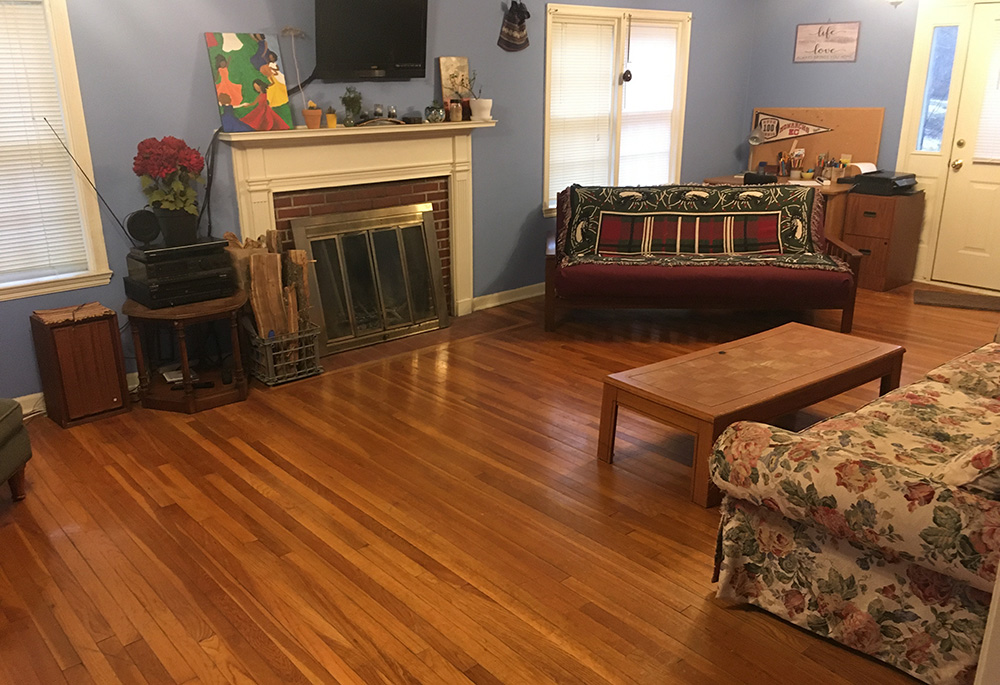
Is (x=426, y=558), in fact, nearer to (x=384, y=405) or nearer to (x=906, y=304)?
(x=384, y=405)

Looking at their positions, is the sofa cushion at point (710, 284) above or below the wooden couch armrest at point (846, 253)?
below

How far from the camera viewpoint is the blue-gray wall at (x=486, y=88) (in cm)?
381

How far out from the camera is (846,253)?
5078mm

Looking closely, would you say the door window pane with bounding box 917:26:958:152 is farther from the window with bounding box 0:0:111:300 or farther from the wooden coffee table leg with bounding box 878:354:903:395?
the window with bounding box 0:0:111:300

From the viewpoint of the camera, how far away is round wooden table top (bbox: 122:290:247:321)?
3736mm

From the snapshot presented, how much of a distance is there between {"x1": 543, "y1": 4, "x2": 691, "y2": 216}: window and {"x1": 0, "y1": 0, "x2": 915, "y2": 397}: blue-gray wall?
0.13m

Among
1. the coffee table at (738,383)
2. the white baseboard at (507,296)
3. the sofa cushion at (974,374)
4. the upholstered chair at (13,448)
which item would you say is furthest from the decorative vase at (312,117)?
the sofa cushion at (974,374)

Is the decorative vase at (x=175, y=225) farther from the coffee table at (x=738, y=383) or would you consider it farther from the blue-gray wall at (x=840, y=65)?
→ the blue-gray wall at (x=840, y=65)

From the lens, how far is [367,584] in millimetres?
2574

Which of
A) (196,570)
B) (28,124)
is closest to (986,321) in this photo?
(196,570)

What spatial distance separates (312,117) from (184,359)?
1.48m

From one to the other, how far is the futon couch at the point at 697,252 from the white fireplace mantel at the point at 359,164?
668 mm

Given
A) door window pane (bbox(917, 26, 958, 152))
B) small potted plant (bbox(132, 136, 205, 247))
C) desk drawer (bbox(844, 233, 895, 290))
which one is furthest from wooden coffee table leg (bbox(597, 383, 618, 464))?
door window pane (bbox(917, 26, 958, 152))

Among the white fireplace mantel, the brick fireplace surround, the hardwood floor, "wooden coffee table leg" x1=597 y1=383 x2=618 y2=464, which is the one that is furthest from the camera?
the brick fireplace surround
